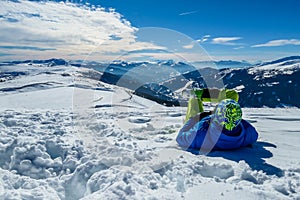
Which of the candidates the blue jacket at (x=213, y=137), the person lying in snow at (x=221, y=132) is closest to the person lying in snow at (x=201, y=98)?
the person lying in snow at (x=221, y=132)

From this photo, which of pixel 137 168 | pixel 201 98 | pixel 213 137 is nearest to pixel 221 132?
pixel 213 137

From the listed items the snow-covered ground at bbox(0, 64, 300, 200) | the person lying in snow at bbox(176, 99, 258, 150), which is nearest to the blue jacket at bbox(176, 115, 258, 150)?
the person lying in snow at bbox(176, 99, 258, 150)

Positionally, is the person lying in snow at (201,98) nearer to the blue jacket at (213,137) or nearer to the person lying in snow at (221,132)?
the person lying in snow at (221,132)

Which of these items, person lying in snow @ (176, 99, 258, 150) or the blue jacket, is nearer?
person lying in snow @ (176, 99, 258, 150)

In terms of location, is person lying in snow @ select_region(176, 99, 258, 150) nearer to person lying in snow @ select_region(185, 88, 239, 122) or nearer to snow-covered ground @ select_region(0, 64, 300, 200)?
snow-covered ground @ select_region(0, 64, 300, 200)

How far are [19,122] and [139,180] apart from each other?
6215 millimetres

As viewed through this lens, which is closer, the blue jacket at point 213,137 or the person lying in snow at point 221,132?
the person lying in snow at point 221,132

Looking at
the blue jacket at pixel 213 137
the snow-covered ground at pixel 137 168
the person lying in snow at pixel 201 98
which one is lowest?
the snow-covered ground at pixel 137 168

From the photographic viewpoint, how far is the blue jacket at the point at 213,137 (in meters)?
5.09

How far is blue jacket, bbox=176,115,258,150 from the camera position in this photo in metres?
5.09

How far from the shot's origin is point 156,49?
6984mm

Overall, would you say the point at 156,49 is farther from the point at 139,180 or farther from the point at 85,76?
the point at 85,76

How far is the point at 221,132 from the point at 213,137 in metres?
0.18

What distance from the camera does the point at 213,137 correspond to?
5.11 metres
